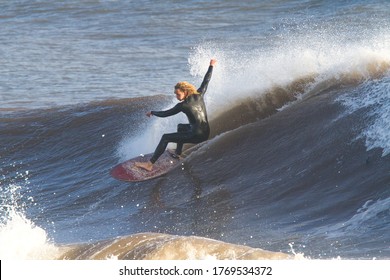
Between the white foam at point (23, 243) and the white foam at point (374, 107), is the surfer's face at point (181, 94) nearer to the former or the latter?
the white foam at point (374, 107)

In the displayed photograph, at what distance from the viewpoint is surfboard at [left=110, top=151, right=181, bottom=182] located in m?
14.1

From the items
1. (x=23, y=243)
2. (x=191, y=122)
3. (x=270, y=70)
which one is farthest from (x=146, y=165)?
(x=23, y=243)

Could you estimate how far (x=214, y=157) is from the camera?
14.3 m

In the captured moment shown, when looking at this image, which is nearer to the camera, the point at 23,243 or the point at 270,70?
the point at 23,243

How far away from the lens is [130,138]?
16594 mm

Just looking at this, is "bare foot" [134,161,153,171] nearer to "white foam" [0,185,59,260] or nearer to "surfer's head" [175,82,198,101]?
"surfer's head" [175,82,198,101]

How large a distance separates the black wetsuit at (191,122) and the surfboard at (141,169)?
0.95ft

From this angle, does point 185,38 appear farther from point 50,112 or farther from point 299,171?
point 299,171

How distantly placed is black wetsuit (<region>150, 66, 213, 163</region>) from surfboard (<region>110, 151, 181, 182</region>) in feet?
0.95

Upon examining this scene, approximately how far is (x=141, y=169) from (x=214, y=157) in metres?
1.17

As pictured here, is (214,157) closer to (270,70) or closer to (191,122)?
(191,122)

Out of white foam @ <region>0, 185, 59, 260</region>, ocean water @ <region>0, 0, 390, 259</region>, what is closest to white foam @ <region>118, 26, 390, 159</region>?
ocean water @ <region>0, 0, 390, 259</region>

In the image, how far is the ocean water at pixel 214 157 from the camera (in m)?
9.85

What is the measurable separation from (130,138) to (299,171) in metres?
4.80
